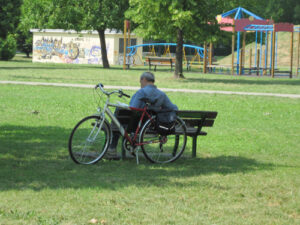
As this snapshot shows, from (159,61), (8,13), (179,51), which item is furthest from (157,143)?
(159,61)

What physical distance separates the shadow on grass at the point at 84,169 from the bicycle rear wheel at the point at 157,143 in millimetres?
139

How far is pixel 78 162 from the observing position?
7.79 m

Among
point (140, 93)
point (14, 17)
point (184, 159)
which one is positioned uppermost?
point (14, 17)

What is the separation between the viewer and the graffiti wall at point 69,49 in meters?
52.4

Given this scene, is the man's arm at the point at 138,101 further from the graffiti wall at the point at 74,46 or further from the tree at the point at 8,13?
the graffiti wall at the point at 74,46

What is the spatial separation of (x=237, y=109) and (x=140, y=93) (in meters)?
7.63

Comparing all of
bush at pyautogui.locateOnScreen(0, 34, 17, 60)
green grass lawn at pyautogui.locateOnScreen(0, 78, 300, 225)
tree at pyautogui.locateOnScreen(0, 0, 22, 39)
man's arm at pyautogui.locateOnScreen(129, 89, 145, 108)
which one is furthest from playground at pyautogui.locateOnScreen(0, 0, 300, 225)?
bush at pyautogui.locateOnScreen(0, 34, 17, 60)

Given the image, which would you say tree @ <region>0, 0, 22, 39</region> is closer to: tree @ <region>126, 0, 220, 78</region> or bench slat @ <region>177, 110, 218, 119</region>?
tree @ <region>126, 0, 220, 78</region>

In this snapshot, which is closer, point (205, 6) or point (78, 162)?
point (78, 162)

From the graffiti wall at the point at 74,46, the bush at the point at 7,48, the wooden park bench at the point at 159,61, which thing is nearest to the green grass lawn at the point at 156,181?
the wooden park bench at the point at 159,61

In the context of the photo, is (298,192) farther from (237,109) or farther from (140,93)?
(237,109)

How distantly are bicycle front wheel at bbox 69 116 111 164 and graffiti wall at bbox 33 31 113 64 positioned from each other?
44225mm

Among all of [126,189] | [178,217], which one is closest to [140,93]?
[126,189]

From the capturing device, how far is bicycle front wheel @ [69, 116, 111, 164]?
25.6ft
